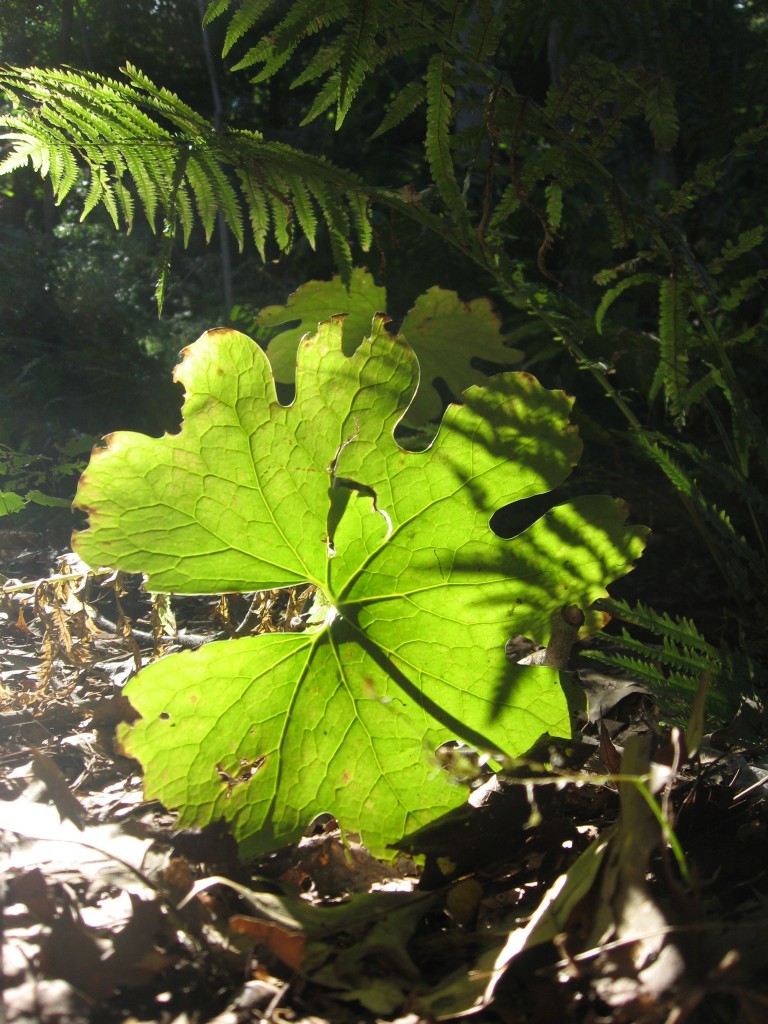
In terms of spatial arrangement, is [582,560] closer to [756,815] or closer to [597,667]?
[756,815]

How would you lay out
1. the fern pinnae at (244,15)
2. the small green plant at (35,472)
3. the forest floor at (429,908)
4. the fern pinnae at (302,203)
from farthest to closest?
the small green plant at (35,472)
the fern pinnae at (302,203)
the fern pinnae at (244,15)
the forest floor at (429,908)

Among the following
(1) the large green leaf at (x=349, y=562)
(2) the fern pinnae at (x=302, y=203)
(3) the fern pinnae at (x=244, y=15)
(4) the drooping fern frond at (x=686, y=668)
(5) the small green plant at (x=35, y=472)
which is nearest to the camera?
(1) the large green leaf at (x=349, y=562)

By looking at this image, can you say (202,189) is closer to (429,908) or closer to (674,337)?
(674,337)

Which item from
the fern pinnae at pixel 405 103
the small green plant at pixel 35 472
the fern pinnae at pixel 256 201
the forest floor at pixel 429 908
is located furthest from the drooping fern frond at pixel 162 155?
the small green plant at pixel 35 472

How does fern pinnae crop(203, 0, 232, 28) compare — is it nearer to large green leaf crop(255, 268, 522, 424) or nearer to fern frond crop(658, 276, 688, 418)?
large green leaf crop(255, 268, 522, 424)

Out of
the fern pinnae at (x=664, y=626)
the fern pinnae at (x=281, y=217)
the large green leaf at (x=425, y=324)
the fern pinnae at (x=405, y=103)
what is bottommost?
the fern pinnae at (x=664, y=626)

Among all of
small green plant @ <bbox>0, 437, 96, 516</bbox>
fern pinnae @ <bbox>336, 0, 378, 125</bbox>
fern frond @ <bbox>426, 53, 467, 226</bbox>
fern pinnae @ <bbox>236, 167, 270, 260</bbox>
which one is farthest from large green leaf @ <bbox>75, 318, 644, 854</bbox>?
small green plant @ <bbox>0, 437, 96, 516</bbox>

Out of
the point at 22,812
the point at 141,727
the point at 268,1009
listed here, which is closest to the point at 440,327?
the point at 141,727

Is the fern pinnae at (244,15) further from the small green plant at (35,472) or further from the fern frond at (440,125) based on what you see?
the small green plant at (35,472)
